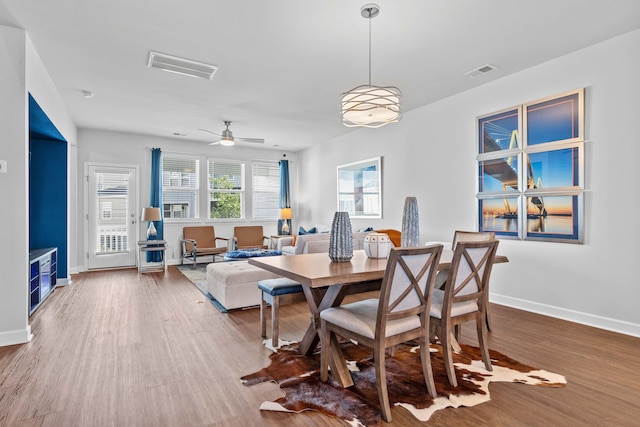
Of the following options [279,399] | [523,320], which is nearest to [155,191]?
[279,399]

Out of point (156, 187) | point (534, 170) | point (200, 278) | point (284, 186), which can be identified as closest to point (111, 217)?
point (156, 187)

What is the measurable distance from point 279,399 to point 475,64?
3.79m

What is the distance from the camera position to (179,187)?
7.65 meters

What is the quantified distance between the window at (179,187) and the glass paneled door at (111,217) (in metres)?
Answer: 0.64

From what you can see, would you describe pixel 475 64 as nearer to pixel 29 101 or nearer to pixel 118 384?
pixel 118 384

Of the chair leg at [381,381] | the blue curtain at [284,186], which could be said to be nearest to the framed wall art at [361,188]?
the blue curtain at [284,186]

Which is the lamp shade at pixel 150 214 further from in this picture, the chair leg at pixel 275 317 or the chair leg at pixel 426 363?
the chair leg at pixel 426 363

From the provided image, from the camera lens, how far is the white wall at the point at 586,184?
313 centimetres

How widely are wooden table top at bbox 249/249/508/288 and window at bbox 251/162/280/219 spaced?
596 cm

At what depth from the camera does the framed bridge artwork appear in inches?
136

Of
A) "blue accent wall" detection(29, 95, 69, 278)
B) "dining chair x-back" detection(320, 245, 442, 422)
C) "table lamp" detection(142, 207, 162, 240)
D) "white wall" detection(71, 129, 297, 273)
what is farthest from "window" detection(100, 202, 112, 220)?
"dining chair x-back" detection(320, 245, 442, 422)

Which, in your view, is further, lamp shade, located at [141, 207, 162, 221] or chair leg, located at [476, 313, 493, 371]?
lamp shade, located at [141, 207, 162, 221]

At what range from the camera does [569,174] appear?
3.48 meters

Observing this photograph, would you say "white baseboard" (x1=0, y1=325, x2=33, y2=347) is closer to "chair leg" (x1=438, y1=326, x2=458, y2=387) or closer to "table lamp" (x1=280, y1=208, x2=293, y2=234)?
"chair leg" (x1=438, y1=326, x2=458, y2=387)
